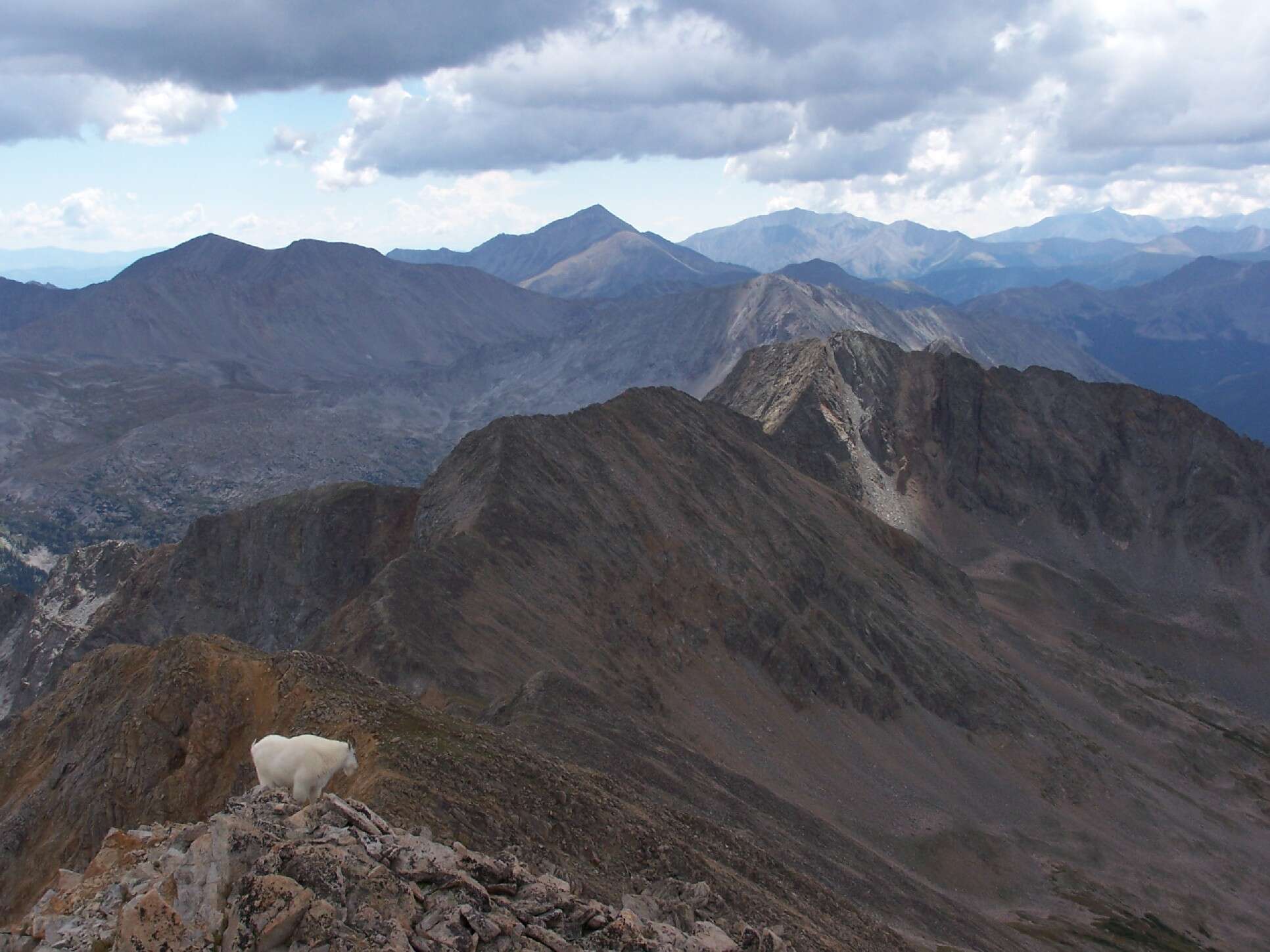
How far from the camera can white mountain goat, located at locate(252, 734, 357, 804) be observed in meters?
18.9

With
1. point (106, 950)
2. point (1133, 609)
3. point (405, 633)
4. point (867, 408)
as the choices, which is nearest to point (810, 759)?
point (405, 633)

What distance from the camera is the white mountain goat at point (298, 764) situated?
746 inches

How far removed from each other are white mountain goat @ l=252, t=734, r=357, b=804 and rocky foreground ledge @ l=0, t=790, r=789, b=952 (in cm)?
77

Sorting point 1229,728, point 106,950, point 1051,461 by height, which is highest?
point 106,950

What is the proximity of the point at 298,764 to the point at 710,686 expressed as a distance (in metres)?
46.4

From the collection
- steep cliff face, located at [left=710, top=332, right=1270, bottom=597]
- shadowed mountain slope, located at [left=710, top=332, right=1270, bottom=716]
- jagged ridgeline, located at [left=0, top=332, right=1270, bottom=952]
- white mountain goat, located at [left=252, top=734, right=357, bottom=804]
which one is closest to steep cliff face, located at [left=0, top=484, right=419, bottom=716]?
jagged ridgeline, located at [left=0, top=332, right=1270, bottom=952]

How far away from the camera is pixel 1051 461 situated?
127062mm

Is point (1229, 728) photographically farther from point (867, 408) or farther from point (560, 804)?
point (560, 804)

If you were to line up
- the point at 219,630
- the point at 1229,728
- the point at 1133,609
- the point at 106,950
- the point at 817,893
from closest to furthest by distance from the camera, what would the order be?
the point at 106,950 < the point at 817,893 < the point at 219,630 < the point at 1229,728 < the point at 1133,609

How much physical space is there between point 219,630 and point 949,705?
48.2 metres

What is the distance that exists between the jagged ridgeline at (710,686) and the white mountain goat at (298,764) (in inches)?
54.3

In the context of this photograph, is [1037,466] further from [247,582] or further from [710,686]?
[247,582]

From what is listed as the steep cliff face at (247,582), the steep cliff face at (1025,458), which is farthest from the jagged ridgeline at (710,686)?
the steep cliff face at (1025,458)

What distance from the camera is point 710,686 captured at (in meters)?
63.7
